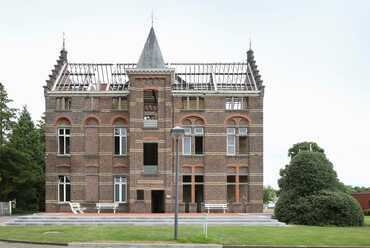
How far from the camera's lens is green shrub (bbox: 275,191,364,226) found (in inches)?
1610

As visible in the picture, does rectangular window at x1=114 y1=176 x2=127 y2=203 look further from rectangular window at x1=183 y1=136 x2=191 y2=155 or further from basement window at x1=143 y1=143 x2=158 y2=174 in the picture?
rectangular window at x1=183 y1=136 x2=191 y2=155

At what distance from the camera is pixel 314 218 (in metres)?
41.1

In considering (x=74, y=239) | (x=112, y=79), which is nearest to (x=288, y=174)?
(x=112, y=79)

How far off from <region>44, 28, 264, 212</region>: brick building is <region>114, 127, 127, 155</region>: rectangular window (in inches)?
3.3

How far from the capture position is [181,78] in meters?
53.2

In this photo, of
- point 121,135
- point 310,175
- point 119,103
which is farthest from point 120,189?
point 310,175

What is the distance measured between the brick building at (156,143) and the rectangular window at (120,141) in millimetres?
85

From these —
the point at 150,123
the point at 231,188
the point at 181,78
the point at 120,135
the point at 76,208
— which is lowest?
the point at 76,208

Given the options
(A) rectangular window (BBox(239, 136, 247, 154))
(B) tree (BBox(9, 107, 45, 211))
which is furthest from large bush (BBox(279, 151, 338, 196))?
(B) tree (BBox(9, 107, 45, 211))

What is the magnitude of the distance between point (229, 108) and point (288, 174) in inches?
339

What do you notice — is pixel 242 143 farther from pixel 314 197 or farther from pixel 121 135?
pixel 121 135

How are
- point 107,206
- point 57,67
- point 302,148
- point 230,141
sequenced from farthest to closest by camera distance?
point 302,148 < point 57,67 < point 230,141 < point 107,206

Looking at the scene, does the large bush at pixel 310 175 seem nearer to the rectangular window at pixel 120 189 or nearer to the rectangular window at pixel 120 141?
the rectangular window at pixel 120 189

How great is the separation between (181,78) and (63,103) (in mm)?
10629
